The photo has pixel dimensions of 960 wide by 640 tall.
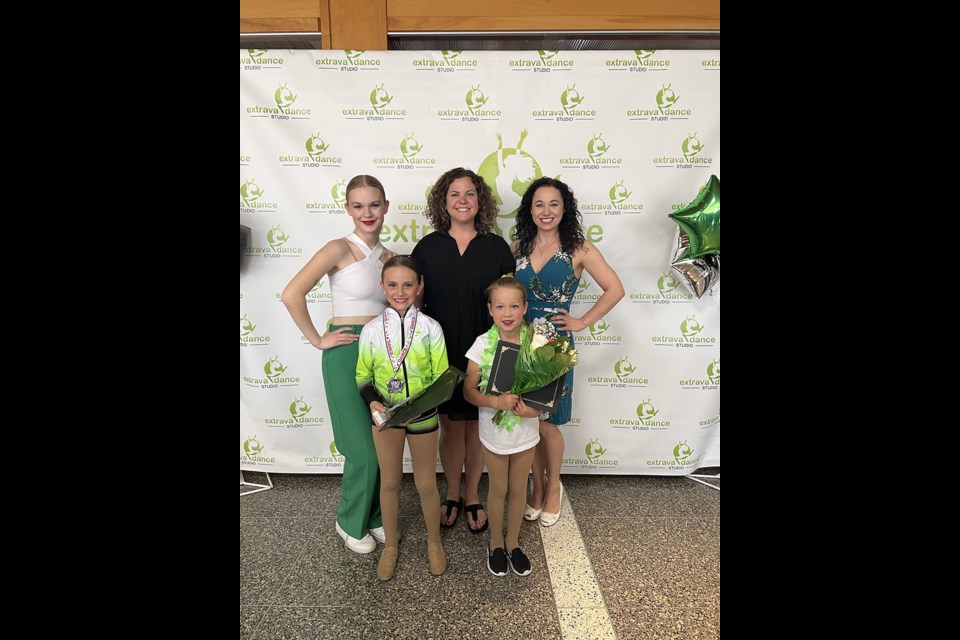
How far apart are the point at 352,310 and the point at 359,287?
0.37ft

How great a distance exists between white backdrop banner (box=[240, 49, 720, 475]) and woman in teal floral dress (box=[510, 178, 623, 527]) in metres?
0.40

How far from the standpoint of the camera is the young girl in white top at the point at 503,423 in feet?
6.48

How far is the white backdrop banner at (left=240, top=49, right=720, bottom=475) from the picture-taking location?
2734mm

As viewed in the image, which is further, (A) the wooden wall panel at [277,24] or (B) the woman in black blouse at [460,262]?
(A) the wooden wall panel at [277,24]

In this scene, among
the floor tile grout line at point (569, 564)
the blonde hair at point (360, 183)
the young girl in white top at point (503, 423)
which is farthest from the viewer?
the blonde hair at point (360, 183)

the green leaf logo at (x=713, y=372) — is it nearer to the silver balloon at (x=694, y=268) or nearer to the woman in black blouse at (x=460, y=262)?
the silver balloon at (x=694, y=268)

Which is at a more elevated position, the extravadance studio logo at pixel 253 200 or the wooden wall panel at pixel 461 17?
the wooden wall panel at pixel 461 17

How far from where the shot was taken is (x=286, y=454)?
3.08 meters

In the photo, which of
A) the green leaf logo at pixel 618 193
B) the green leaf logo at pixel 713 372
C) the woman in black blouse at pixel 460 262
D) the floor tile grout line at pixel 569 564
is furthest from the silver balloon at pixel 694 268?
the floor tile grout line at pixel 569 564

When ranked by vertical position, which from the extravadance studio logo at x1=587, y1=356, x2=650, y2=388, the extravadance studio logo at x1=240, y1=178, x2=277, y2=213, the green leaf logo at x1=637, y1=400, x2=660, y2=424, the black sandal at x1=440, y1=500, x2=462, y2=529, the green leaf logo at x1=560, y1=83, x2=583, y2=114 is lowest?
the black sandal at x1=440, y1=500, x2=462, y2=529

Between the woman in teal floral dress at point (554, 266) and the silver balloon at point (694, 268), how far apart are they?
0.58 metres

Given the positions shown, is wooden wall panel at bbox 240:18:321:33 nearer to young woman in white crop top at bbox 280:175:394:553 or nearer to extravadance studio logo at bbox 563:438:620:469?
young woman in white crop top at bbox 280:175:394:553

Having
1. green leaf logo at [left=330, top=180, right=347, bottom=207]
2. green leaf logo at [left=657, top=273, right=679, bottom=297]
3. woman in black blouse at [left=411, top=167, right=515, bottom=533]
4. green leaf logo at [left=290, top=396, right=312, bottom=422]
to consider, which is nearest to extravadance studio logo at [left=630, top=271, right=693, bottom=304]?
green leaf logo at [left=657, top=273, right=679, bottom=297]

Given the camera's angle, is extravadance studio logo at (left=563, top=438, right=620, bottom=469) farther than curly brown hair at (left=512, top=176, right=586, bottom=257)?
Yes
